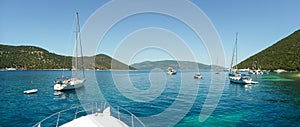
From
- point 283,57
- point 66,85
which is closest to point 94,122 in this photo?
point 66,85


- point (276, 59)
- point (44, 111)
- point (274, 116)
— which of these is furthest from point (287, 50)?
point (44, 111)

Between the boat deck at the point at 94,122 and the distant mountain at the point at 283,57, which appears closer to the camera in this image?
the boat deck at the point at 94,122

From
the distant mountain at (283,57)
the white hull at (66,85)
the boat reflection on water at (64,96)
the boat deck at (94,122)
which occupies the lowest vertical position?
the boat reflection on water at (64,96)

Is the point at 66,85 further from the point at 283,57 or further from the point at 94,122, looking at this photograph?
the point at 283,57

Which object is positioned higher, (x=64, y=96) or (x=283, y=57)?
(x=283, y=57)

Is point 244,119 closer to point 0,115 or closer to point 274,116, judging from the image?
point 274,116

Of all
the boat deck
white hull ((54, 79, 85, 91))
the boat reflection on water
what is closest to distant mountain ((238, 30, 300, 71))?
white hull ((54, 79, 85, 91))

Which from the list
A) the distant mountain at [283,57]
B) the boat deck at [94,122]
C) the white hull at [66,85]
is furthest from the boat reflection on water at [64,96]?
the distant mountain at [283,57]

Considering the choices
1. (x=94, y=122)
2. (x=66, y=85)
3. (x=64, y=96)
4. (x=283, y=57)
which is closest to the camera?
(x=94, y=122)

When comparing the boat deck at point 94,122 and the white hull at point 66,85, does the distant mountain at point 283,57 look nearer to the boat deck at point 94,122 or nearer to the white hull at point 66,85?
the white hull at point 66,85

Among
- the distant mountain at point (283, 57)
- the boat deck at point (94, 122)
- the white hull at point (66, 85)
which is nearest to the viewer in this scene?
the boat deck at point (94, 122)

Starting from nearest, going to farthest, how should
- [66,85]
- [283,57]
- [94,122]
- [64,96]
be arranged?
1. [94,122]
2. [64,96]
3. [66,85]
4. [283,57]

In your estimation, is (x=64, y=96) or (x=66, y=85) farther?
(x=66, y=85)

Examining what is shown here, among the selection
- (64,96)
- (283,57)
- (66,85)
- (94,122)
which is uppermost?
(283,57)
